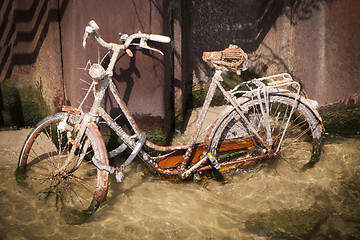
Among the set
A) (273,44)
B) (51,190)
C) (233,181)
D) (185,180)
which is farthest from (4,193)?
(273,44)

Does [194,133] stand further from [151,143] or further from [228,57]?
[228,57]

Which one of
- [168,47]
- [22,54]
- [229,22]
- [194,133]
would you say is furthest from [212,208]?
[22,54]

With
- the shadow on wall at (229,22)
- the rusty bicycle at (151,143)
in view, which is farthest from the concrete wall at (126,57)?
the shadow on wall at (229,22)

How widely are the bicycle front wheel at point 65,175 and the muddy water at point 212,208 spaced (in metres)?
0.14

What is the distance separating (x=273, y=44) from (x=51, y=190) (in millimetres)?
4110

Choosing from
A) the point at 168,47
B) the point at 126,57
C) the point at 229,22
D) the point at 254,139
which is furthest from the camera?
the point at 229,22

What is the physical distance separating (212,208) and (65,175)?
1.73 metres

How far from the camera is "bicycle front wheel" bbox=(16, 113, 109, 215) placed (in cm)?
374

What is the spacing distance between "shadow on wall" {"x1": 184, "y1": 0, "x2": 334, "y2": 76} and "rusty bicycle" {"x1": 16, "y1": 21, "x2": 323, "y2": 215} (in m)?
1.62

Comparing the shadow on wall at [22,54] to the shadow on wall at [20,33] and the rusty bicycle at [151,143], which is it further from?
the rusty bicycle at [151,143]

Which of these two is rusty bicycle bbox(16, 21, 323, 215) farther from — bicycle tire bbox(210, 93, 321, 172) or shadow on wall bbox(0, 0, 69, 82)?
shadow on wall bbox(0, 0, 69, 82)

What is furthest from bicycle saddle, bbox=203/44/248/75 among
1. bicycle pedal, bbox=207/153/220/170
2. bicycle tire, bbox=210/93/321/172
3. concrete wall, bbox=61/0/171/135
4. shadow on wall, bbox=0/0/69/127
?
shadow on wall, bbox=0/0/69/127

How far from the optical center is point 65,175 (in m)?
3.86

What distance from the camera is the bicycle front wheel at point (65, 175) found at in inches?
147
